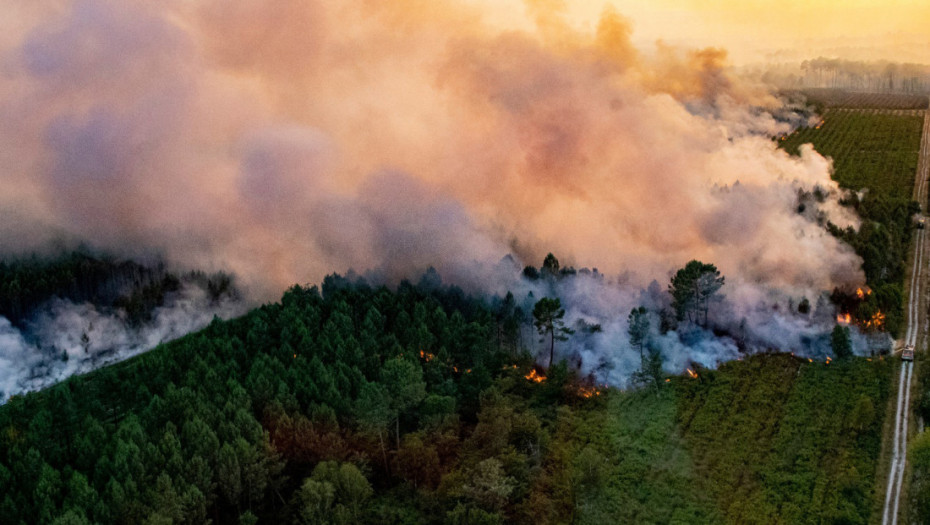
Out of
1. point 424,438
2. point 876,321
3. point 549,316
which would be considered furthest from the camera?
point 876,321

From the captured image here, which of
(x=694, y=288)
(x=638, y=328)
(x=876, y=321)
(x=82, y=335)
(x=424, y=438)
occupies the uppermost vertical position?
(x=82, y=335)

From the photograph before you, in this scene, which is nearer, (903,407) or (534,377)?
(903,407)

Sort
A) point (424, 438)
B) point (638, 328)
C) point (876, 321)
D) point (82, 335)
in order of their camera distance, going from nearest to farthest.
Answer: point (424, 438), point (638, 328), point (876, 321), point (82, 335)

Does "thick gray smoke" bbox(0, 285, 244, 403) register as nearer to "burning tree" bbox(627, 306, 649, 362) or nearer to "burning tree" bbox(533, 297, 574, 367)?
"burning tree" bbox(533, 297, 574, 367)

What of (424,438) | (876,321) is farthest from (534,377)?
(876,321)

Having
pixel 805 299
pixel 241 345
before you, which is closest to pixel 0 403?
pixel 241 345

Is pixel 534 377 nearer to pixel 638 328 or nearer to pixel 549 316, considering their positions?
pixel 549 316

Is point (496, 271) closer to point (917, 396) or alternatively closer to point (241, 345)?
point (241, 345)
